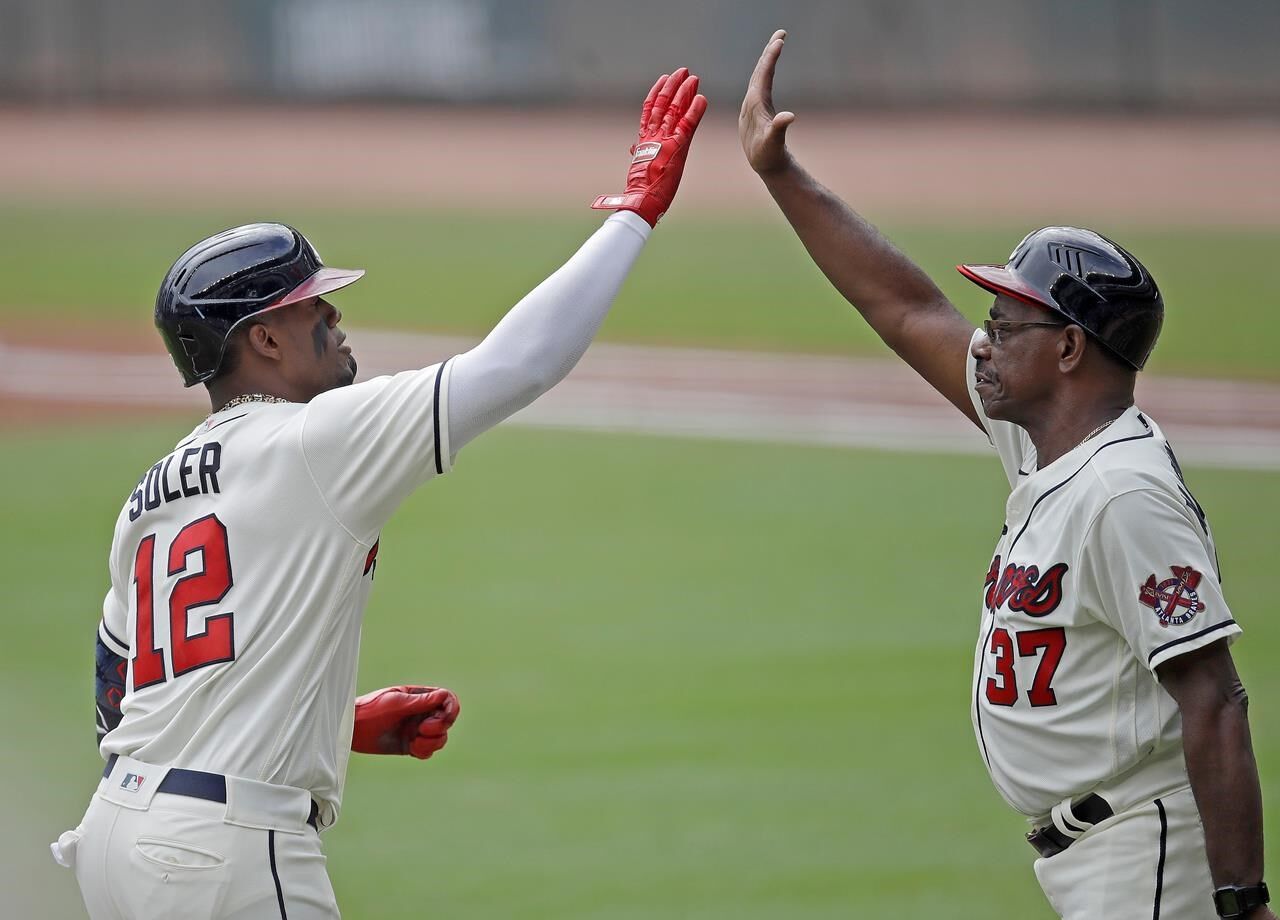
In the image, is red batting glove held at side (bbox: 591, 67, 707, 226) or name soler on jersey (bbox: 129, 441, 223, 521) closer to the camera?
name soler on jersey (bbox: 129, 441, 223, 521)

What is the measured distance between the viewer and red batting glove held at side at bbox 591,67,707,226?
9.97ft

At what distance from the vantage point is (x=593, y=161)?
2197 centimetres

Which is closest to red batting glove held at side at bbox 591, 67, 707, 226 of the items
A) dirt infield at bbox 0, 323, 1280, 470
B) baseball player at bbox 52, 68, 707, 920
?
baseball player at bbox 52, 68, 707, 920

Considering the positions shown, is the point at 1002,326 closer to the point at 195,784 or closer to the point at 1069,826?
the point at 1069,826

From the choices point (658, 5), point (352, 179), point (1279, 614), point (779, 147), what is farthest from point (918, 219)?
point (779, 147)

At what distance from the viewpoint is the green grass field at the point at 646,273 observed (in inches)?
667

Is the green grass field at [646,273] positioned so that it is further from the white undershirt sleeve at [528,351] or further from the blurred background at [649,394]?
the white undershirt sleeve at [528,351]

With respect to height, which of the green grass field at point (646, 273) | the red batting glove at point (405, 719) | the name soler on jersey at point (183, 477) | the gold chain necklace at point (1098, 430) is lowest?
the red batting glove at point (405, 719)

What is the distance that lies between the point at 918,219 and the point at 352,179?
8.01 meters

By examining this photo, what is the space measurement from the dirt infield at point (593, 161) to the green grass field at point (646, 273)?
54 centimetres

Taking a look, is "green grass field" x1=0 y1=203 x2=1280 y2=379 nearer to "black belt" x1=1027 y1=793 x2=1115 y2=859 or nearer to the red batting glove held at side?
the red batting glove held at side

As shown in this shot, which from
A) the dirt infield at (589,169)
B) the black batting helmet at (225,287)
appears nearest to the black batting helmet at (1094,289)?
the black batting helmet at (225,287)

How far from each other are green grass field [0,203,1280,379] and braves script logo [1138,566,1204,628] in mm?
13210

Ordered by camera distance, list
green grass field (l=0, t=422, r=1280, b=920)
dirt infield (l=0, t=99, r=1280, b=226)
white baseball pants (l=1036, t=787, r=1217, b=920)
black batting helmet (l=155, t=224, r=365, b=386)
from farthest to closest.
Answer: dirt infield (l=0, t=99, r=1280, b=226), green grass field (l=0, t=422, r=1280, b=920), black batting helmet (l=155, t=224, r=365, b=386), white baseball pants (l=1036, t=787, r=1217, b=920)
